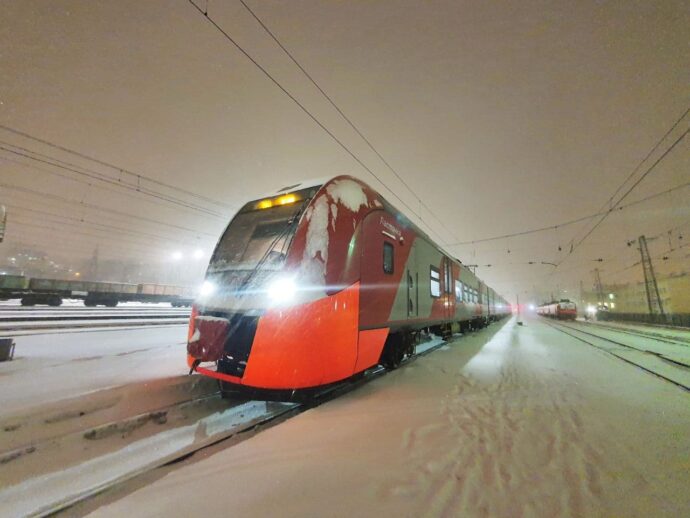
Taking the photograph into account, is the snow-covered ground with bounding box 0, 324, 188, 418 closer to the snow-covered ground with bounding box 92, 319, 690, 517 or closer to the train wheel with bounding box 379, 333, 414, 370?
the snow-covered ground with bounding box 92, 319, 690, 517

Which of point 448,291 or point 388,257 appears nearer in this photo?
point 388,257

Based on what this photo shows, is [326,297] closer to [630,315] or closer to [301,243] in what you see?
[301,243]

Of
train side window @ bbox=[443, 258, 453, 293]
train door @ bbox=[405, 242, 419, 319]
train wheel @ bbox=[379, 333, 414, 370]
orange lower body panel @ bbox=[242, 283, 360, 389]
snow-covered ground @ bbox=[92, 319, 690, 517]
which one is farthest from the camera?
train side window @ bbox=[443, 258, 453, 293]

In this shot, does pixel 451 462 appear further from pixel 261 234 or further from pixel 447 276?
pixel 447 276

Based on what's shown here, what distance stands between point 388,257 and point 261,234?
232cm

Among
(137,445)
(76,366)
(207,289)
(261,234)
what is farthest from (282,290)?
(76,366)

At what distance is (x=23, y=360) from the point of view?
560 cm

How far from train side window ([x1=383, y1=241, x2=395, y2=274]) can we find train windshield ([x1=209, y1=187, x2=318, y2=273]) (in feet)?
5.71

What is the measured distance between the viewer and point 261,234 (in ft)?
15.2

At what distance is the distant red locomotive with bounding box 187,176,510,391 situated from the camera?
144 inches

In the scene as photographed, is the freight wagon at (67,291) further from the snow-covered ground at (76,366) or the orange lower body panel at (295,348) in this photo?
the orange lower body panel at (295,348)

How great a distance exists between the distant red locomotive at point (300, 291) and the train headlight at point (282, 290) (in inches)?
Result: 0.5

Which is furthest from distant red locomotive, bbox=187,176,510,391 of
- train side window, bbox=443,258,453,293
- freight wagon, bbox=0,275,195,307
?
freight wagon, bbox=0,275,195,307

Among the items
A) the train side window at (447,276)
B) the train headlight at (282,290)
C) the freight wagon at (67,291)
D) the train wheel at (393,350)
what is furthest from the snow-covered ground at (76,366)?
the freight wagon at (67,291)
